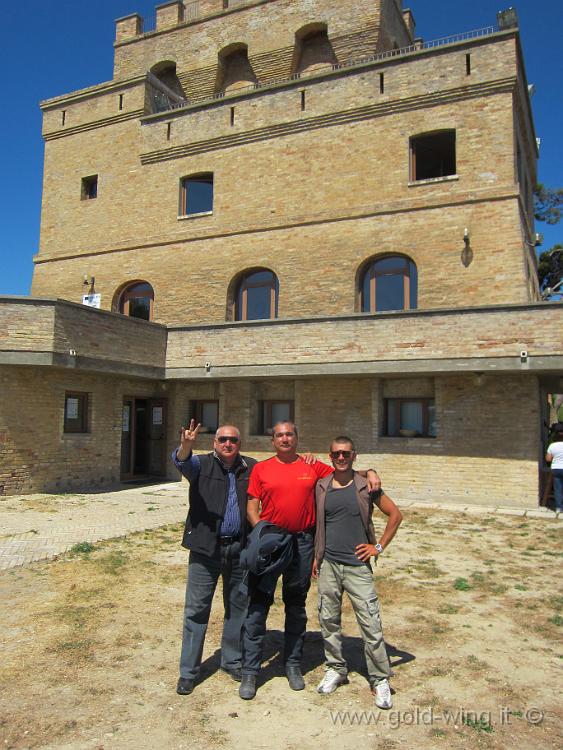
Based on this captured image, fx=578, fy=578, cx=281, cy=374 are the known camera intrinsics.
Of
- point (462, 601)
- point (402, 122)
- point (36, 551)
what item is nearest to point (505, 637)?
point (462, 601)

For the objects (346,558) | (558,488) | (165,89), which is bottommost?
(558,488)

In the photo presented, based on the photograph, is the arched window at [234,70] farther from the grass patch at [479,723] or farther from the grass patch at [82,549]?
the grass patch at [479,723]

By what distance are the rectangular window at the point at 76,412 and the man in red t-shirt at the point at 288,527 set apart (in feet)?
37.9

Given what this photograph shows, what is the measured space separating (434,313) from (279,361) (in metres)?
4.02

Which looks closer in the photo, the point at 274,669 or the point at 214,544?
the point at 214,544

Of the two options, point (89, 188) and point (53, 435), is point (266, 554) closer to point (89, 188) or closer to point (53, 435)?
point (53, 435)

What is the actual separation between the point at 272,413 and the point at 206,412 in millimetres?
2169

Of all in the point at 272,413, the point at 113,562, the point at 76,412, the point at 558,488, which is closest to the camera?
the point at 113,562

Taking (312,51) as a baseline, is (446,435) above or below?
below

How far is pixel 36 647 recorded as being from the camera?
4863 millimetres

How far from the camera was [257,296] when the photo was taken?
1769cm

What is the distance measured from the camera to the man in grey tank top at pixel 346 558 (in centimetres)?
411

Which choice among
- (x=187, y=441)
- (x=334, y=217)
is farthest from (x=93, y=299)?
(x=187, y=441)

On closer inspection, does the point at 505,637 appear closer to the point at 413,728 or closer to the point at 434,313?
the point at 413,728
